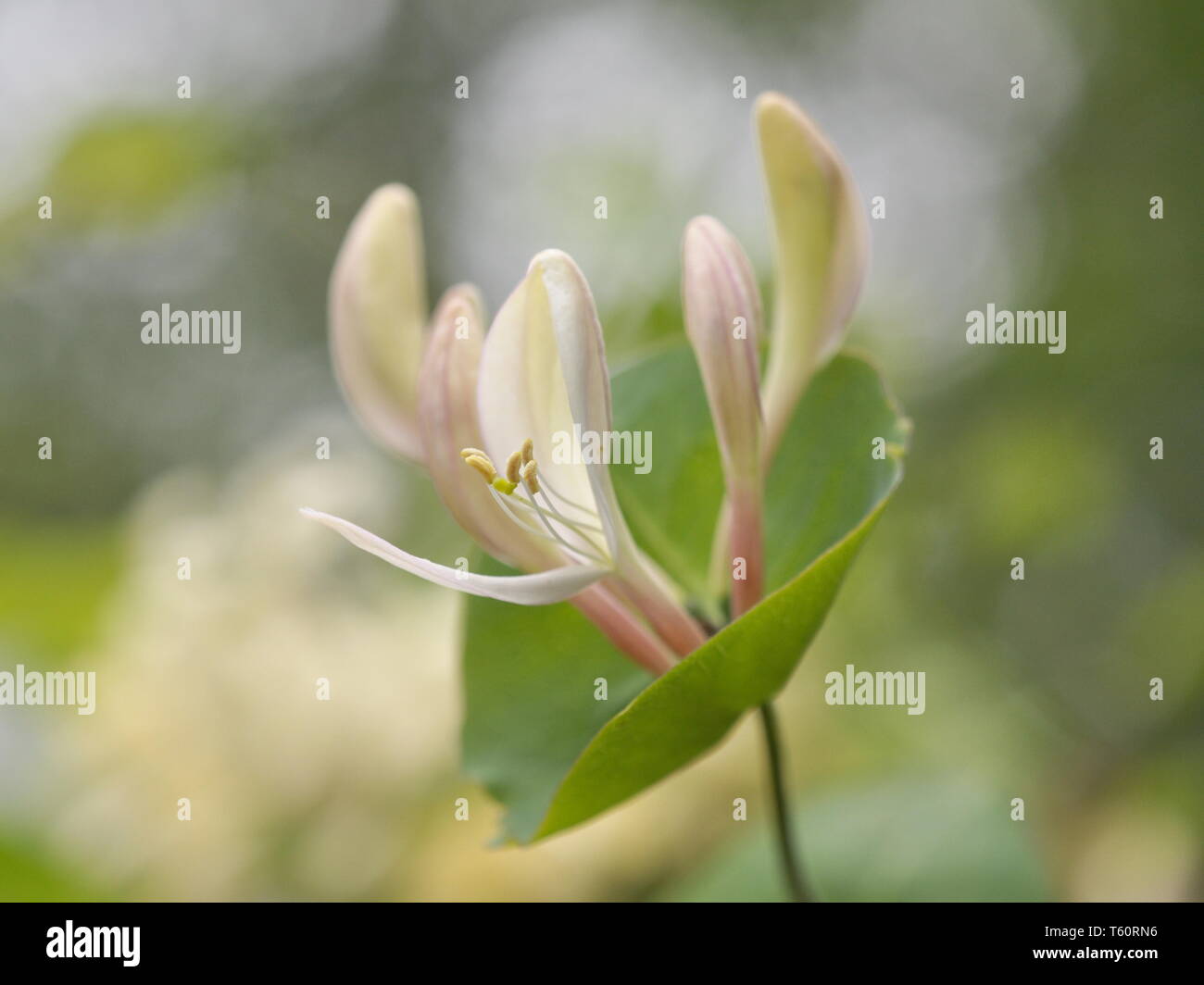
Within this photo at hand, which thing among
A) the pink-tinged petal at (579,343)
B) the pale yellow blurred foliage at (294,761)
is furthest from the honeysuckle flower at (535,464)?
the pale yellow blurred foliage at (294,761)

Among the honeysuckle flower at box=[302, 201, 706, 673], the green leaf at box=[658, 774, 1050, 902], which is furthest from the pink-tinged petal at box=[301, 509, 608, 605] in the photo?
the green leaf at box=[658, 774, 1050, 902]

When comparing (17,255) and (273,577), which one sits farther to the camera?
(17,255)

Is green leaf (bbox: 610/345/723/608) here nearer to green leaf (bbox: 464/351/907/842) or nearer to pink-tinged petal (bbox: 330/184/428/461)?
green leaf (bbox: 464/351/907/842)

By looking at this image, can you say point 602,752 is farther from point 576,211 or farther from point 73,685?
point 576,211

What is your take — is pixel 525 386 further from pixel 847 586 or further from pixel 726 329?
pixel 847 586

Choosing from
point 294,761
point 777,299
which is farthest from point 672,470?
point 294,761

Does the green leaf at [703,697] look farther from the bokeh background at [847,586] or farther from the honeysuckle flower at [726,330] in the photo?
the bokeh background at [847,586]
